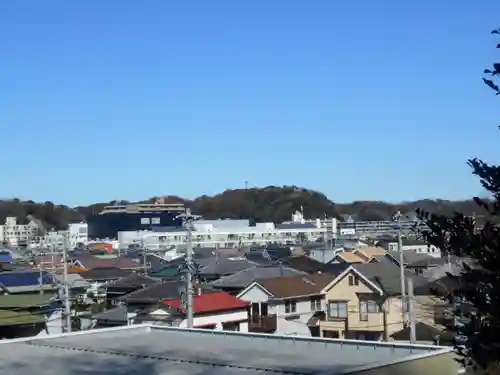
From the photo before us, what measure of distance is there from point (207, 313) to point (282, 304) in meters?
3.68

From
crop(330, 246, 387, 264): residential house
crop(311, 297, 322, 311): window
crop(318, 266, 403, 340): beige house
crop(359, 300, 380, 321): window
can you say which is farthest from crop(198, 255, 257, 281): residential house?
crop(359, 300, 380, 321): window

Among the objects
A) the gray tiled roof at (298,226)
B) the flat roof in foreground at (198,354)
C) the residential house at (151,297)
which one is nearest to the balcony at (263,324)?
the residential house at (151,297)

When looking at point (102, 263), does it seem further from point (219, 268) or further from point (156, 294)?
point (156, 294)

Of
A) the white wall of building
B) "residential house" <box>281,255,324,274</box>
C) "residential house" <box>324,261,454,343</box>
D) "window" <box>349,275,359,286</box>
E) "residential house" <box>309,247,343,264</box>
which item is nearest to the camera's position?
"residential house" <box>324,261,454,343</box>

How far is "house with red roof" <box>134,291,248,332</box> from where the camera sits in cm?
1989

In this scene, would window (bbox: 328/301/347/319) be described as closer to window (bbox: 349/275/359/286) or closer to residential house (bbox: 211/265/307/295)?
window (bbox: 349/275/359/286)

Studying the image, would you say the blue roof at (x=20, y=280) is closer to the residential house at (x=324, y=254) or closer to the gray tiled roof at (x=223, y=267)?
the gray tiled roof at (x=223, y=267)

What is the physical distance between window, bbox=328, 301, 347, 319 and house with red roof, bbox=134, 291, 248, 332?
8.97 feet

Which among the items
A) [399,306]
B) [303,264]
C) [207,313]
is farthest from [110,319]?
[303,264]

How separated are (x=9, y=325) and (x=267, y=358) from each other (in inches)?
499

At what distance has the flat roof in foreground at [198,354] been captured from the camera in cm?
823

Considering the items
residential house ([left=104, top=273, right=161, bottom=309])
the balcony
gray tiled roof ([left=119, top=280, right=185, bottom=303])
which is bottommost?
the balcony

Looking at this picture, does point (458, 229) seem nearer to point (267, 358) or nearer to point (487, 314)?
point (487, 314)

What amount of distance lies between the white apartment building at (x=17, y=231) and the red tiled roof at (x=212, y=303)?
2719 inches
